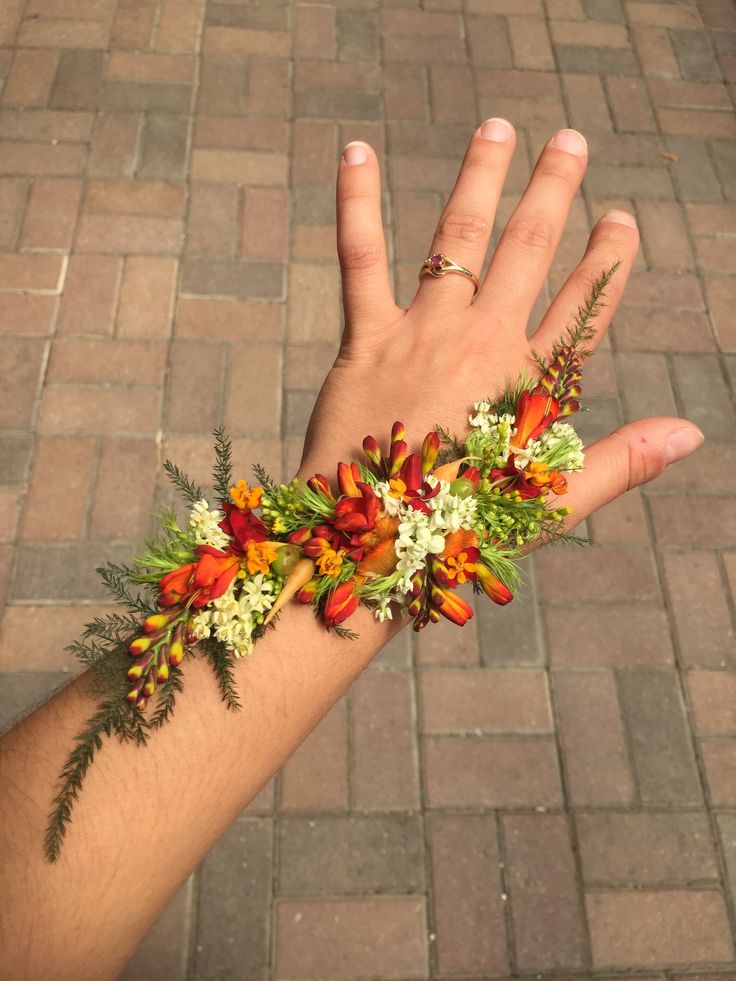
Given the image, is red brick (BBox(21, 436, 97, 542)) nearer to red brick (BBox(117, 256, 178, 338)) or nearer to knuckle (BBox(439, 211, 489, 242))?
red brick (BBox(117, 256, 178, 338))

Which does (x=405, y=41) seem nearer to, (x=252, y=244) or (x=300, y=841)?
(x=252, y=244)

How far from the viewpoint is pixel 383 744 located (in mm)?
2846

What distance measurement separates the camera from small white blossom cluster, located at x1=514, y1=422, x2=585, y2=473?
5.13ft

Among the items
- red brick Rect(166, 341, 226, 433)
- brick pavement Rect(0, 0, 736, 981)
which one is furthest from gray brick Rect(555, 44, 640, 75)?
red brick Rect(166, 341, 226, 433)

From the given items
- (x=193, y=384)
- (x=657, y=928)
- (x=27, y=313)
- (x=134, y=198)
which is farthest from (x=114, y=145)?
(x=657, y=928)

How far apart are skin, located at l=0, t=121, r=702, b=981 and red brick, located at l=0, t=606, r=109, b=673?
153 cm

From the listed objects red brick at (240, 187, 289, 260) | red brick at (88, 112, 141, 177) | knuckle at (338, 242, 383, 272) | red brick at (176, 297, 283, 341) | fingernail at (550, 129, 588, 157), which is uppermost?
fingernail at (550, 129, 588, 157)

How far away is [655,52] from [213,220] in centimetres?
289

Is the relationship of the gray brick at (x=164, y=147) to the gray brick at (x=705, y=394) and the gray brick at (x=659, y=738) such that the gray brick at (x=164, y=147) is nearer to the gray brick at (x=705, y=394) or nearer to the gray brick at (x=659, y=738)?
the gray brick at (x=705, y=394)

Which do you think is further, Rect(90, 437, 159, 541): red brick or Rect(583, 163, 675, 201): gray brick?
Rect(583, 163, 675, 201): gray brick

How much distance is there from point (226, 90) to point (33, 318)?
1.76 meters

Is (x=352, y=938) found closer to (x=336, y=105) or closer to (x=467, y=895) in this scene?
(x=467, y=895)

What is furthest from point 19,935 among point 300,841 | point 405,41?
point 405,41

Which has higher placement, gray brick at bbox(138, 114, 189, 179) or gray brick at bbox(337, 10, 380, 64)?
gray brick at bbox(337, 10, 380, 64)
